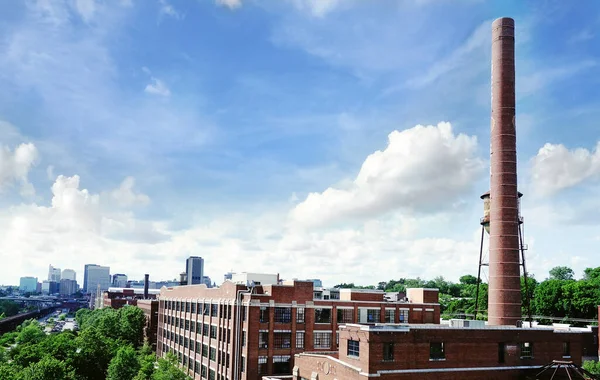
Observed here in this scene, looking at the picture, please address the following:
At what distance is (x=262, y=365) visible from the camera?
6669cm

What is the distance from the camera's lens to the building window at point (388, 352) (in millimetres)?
46688

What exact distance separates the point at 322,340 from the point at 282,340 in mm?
5663

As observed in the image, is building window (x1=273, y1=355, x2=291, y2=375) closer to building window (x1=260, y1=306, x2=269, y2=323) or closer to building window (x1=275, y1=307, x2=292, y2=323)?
building window (x1=275, y1=307, x2=292, y2=323)

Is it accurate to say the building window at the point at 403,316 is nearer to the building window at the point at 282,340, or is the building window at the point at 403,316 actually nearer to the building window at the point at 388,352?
the building window at the point at 282,340

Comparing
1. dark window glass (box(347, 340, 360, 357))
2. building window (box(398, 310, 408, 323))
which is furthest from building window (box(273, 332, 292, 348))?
dark window glass (box(347, 340, 360, 357))

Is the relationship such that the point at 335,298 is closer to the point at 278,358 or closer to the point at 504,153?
the point at 278,358

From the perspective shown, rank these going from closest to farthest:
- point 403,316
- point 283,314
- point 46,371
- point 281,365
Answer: point 46,371
point 281,365
point 283,314
point 403,316

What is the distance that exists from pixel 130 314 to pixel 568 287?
102 metres

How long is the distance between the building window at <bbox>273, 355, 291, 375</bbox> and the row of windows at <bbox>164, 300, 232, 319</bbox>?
9679 mm

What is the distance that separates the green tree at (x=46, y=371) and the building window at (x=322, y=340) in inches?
1206

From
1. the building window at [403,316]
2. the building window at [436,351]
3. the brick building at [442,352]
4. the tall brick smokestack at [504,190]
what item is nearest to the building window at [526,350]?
the brick building at [442,352]

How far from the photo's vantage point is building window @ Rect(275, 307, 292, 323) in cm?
6831

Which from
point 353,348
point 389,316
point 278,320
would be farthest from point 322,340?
point 353,348

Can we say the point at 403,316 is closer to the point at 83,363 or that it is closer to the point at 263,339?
the point at 263,339
